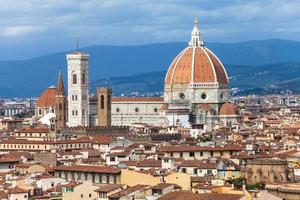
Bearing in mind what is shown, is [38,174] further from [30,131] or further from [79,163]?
[30,131]

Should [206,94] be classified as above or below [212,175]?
above

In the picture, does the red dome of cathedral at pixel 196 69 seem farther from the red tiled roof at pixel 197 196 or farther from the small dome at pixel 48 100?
the red tiled roof at pixel 197 196

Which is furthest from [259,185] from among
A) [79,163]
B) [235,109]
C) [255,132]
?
[235,109]

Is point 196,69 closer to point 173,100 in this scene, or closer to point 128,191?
point 173,100

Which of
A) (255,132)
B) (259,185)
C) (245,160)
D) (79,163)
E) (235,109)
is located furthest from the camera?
(235,109)

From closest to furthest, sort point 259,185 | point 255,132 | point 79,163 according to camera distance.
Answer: point 259,185
point 79,163
point 255,132

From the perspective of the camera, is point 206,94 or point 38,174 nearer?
point 38,174
